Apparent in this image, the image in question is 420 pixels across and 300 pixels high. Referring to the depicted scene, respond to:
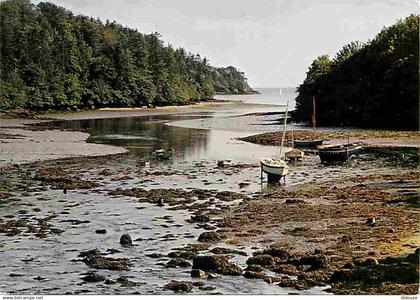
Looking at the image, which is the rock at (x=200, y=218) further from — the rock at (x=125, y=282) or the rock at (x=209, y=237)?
the rock at (x=125, y=282)

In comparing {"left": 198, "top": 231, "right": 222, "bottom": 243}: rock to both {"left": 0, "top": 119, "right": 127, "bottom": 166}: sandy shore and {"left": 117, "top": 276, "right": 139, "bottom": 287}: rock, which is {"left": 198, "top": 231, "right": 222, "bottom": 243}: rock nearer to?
{"left": 117, "top": 276, "right": 139, "bottom": 287}: rock

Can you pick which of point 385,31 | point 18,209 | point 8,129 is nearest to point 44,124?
point 8,129

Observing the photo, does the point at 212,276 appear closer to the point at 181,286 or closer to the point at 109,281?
the point at 181,286

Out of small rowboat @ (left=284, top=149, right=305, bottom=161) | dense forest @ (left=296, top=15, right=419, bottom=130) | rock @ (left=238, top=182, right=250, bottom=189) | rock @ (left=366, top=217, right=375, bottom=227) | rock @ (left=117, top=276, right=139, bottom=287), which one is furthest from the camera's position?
dense forest @ (left=296, top=15, right=419, bottom=130)

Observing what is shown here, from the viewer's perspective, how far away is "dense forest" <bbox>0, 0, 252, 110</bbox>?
73.9m

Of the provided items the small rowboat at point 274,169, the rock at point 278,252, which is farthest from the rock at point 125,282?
the small rowboat at point 274,169

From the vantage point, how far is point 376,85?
6081 cm

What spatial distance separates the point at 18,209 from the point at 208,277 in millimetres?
10674

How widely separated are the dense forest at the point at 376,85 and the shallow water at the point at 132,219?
711 inches

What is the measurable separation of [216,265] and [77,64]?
260 feet

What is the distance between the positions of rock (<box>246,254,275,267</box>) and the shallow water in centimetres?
25

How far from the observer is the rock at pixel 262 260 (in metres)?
14.1

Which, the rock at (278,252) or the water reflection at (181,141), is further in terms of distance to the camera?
the water reflection at (181,141)

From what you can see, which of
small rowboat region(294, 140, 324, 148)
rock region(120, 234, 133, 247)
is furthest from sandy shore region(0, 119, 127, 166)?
rock region(120, 234, 133, 247)
